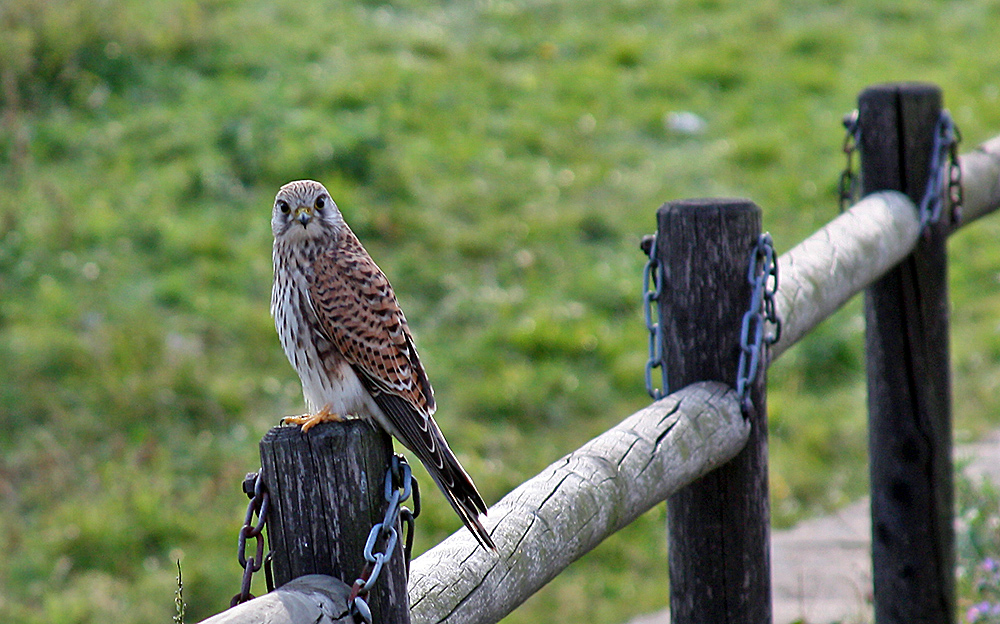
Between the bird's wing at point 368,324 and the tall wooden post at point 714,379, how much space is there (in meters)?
0.62

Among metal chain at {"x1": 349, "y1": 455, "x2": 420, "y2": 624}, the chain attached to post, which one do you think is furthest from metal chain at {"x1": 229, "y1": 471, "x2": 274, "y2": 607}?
the chain attached to post

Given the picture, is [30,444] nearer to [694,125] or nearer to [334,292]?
[334,292]

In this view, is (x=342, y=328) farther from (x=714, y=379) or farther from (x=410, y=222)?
(x=410, y=222)

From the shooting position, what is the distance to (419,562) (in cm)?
171

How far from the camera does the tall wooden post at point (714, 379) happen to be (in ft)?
7.80

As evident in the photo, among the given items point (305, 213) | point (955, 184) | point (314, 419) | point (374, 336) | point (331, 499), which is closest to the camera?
point (331, 499)

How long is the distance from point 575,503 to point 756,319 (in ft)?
2.16

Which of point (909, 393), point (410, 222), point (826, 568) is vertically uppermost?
point (410, 222)

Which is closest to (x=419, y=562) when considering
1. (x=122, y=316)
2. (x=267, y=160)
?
(x=122, y=316)

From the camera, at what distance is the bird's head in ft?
7.22

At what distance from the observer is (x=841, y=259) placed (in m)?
2.74

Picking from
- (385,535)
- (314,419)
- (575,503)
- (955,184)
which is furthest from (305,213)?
(955,184)

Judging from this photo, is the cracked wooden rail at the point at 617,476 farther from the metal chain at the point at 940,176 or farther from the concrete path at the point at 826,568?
the concrete path at the point at 826,568

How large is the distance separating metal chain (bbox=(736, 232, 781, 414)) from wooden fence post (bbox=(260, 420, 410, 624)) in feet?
3.46
